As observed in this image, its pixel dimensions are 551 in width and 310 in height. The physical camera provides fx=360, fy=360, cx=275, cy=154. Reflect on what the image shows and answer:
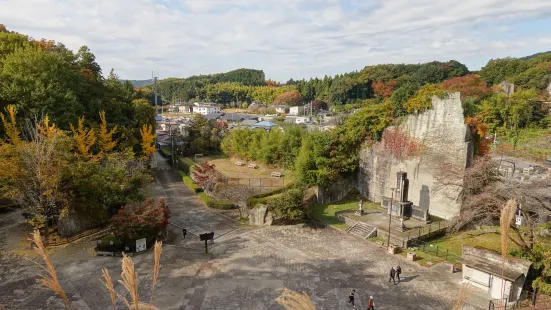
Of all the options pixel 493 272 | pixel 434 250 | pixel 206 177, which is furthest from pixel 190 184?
pixel 493 272

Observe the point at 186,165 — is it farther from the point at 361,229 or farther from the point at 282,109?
the point at 282,109

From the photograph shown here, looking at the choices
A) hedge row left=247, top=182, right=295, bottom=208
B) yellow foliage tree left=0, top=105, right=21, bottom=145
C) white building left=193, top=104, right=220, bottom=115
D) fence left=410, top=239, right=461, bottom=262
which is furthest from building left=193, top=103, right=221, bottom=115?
fence left=410, top=239, right=461, bottom=262

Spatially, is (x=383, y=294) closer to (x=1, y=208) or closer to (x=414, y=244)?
(x=414, y=244)

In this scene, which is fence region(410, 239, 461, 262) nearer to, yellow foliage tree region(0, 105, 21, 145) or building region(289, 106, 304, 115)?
yellow foliage tree region(0, 105, 21, 145)

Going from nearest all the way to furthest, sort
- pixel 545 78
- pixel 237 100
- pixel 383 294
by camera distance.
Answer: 1. pixel 383 294
2. pixel 545 78
3. pixel 237 100

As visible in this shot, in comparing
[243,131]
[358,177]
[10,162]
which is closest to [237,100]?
[243,131]

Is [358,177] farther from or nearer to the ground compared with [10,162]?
nearer to the ground

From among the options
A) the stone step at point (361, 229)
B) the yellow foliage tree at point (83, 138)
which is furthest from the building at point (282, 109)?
the stone step at point (361, 229)
